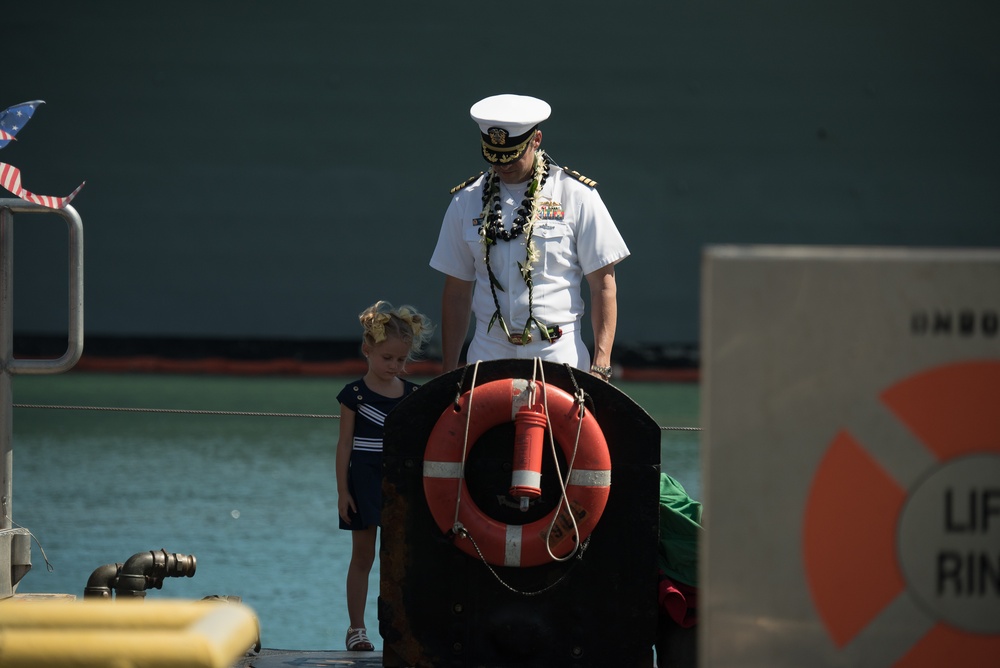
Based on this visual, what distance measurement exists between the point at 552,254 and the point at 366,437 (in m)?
0.69

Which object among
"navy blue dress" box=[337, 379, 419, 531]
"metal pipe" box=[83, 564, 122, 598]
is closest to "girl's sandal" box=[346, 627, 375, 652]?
"navy blue dress" box=[337, 379, 419, 531]

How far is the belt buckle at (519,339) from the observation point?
3.24 m

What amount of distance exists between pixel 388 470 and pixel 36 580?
4500 millimetres

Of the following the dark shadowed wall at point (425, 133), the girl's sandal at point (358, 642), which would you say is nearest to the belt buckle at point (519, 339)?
the girl's sandal at point (358, 642)

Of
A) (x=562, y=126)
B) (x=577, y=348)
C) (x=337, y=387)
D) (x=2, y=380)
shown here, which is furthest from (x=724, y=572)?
(x=562, y=126)

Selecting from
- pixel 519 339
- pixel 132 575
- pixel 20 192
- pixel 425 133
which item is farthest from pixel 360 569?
pixel 425 133

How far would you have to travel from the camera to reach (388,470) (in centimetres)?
278

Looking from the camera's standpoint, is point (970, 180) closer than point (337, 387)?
No

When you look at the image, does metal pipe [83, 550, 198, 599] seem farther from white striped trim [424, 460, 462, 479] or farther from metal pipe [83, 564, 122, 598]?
white striped trim [424, 460, 462, 479]

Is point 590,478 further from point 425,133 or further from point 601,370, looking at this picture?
point 425,133

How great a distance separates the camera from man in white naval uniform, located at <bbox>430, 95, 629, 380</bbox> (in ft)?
10.7

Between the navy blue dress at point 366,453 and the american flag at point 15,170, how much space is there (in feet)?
2.86

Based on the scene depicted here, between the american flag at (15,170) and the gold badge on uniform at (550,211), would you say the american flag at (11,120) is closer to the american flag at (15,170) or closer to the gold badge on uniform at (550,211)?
the american flag at (15,170)

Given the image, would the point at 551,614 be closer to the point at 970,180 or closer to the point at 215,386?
the point at 215,386
